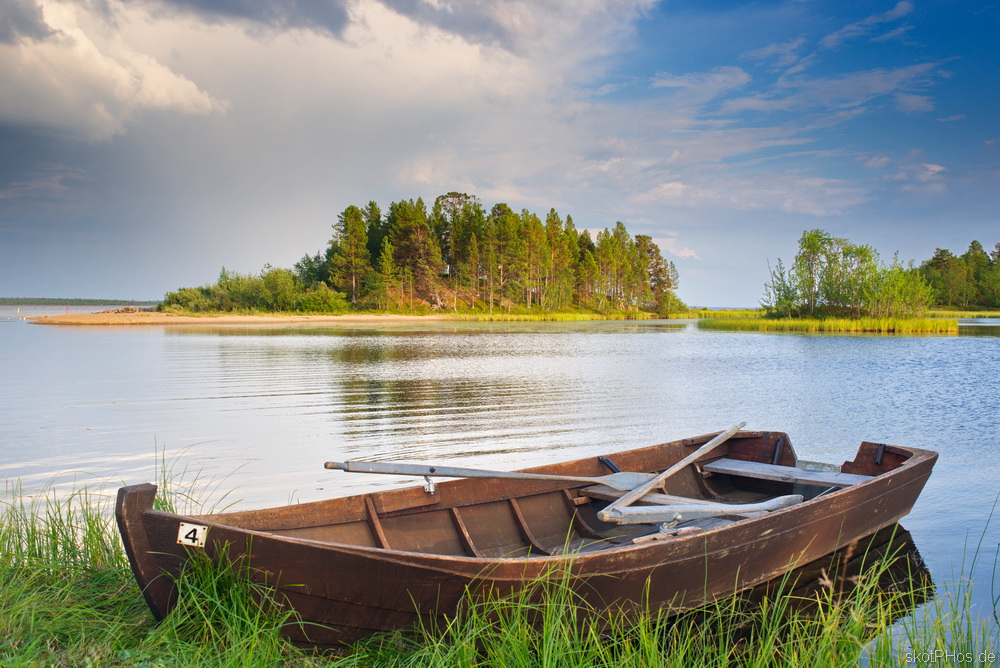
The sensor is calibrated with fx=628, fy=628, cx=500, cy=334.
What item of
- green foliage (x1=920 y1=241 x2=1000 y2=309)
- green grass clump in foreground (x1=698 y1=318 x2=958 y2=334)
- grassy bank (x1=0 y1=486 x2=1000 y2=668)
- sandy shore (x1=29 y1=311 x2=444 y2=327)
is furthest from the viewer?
green foliage (x1=920 y1=241 x2=1000 y2=309)

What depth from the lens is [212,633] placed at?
10.9ft

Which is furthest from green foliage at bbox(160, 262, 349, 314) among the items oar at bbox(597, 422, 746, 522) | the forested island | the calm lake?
oar at bbox(597, 422, 746, 522)

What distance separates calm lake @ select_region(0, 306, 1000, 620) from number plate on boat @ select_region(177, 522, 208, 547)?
385 cm

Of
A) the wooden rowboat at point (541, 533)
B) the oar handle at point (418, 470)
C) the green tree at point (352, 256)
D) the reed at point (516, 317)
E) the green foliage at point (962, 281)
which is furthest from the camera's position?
the green foliage at point (962, 281)

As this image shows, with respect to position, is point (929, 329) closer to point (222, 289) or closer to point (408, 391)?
point (408, 391)

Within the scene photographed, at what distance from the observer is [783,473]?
→ 6613 mm

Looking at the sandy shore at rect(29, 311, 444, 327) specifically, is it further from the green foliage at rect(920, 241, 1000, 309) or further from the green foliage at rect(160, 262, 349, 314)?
the green foliage at rect(920, 241, 1000, 309)

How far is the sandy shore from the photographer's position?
50.5 m

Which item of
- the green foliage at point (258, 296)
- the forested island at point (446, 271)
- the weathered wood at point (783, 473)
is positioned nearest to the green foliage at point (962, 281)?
the forested island at point (446, 271)

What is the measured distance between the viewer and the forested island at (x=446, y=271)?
61.0 meters

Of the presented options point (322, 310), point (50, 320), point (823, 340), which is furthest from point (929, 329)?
point (50, 320)

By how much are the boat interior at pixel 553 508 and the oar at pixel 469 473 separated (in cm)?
15

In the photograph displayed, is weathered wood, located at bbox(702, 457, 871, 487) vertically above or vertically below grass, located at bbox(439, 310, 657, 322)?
below

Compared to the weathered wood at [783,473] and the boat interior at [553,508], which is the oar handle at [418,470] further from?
the weathered wood at [783,473]
